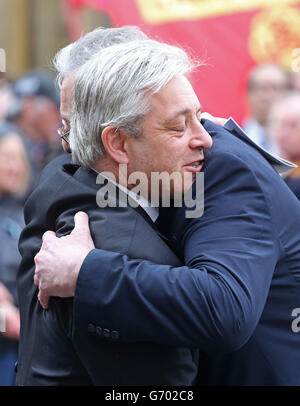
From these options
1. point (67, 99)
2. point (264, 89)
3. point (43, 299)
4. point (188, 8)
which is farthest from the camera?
point (188, 8)

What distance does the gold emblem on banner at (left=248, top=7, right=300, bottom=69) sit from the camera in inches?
224

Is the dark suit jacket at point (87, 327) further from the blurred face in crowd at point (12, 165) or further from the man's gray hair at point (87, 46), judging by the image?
the blurred face in crowd at point (12, 165)

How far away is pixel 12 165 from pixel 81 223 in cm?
290

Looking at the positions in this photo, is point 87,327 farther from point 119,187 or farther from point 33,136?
point 33,136

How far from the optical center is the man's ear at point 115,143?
235 centimetres

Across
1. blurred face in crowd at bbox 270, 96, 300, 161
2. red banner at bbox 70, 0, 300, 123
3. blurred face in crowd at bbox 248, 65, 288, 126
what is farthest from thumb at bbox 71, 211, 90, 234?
blurred face in crowd at bbox 248, 65, 288, 126

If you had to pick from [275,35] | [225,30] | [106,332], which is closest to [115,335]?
[106,332]

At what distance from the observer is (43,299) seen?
91.7 inches

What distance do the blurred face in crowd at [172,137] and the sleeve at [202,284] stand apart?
0.16m

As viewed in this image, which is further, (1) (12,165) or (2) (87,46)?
(1) (12,165)

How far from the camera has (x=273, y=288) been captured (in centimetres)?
236

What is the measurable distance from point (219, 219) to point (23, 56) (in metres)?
8.79

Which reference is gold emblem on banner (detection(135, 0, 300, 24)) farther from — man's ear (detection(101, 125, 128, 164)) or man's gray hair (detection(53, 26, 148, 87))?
man's ear (detection(101, 125, 128, 164))
